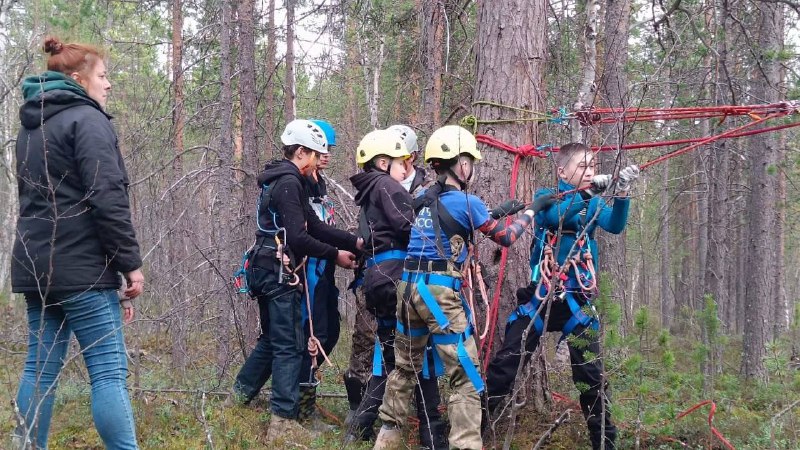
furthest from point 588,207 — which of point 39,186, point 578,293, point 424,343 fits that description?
point 39,186

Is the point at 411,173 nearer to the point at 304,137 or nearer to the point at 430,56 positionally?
the point at 304,137

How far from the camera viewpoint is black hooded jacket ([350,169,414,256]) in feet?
15.1

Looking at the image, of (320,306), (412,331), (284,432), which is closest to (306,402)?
(284,432)

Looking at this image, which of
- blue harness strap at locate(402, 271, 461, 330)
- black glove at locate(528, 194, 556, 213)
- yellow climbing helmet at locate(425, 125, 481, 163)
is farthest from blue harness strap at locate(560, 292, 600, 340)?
yellow climbing helmet at locate(425, 125, 481, 163)

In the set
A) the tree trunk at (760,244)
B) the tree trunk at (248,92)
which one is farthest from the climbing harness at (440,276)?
the tree trunk at (760,244)

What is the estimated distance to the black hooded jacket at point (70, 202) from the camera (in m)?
3.32

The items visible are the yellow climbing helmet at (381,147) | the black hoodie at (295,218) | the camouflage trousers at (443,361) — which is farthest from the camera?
the yellow climbing helmet at (381,147)

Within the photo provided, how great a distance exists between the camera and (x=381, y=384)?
4.89 meters

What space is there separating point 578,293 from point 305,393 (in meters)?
2.25

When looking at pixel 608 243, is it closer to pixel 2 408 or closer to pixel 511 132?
pixel 511 132

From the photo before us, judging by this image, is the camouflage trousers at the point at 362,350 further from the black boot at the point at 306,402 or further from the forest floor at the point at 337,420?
the forest floor at the point at 337,420

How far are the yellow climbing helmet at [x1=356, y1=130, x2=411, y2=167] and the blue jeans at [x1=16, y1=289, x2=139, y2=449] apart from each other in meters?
2.12

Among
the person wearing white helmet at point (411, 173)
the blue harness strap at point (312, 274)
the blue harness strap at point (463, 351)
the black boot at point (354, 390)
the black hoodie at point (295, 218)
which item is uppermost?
the person wearing white helmet at point (411, 173)

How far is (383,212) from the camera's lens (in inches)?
187
